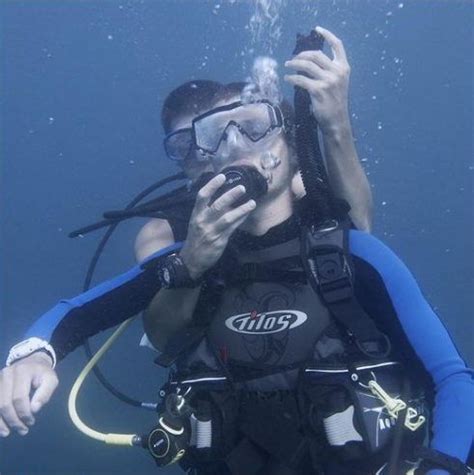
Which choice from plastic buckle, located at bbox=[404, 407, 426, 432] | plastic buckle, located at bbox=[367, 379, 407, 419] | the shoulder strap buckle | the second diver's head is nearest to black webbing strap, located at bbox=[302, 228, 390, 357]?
the shoulder strap buckle

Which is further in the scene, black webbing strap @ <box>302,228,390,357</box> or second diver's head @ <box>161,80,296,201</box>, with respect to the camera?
second diver's head @ <box>161,80,296,201</box>

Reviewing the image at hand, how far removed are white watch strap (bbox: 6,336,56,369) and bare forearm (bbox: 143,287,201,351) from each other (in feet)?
1.57

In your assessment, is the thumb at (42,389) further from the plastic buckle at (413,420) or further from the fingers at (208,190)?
the plastic buckle at (413,420)

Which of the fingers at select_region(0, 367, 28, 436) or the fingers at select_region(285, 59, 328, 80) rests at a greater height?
the fingers at select_region(285, 59, 328, 80)

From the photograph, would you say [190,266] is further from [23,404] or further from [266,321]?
[23,404]

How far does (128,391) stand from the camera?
348 inches

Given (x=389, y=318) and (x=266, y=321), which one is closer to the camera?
(x=389, y=318)

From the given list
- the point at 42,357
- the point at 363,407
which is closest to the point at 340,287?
the point at 363,407

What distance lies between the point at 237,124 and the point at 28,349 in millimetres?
1304

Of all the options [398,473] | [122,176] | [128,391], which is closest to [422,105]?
[122,176]

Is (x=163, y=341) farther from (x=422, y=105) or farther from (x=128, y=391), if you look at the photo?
(x=422, y=105)

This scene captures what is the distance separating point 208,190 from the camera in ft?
7.09

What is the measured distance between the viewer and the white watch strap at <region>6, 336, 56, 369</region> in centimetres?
228

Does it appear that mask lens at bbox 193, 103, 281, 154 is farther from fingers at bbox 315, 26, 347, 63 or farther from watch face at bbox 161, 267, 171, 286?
watch face at bbox 161, 267, 171, 286
